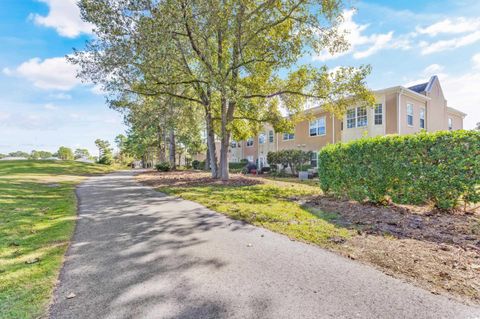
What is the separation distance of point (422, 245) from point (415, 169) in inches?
108

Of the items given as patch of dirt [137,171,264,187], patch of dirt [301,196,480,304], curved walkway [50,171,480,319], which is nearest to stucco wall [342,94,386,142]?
patch of dirt [137,171,264,187]

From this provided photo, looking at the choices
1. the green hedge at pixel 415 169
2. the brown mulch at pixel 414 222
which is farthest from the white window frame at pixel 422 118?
the brown mulch at pixel 414 222

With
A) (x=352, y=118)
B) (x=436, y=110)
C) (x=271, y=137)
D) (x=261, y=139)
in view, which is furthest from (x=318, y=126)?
(x=261, y=139)

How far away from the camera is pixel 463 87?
15.1 meters

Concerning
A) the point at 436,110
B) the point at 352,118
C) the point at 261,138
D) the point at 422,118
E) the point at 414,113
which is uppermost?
the point at 436,110

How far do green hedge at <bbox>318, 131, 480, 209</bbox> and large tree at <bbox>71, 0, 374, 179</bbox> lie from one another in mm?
6558

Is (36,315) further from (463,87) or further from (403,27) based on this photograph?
(463,87)

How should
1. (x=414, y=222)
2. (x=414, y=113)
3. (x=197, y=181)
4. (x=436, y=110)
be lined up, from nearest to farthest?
(x=414, y=222)
(x=197, y=181)
(x=414, y=113)
(x=436, y=110)

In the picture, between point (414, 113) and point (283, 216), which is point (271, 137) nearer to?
point (414, 113)

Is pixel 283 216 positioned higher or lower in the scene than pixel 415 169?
lower

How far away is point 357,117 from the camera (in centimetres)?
1803

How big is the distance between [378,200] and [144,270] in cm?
656

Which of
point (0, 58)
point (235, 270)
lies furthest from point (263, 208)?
point (0, 58)

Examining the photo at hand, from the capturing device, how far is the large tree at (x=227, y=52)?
9906 millimetres
